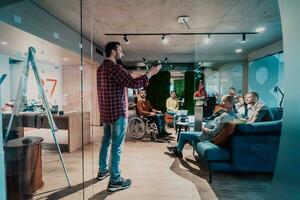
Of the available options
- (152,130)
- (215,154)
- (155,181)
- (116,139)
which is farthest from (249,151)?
(152,130)

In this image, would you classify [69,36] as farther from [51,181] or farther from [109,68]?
[51,181]

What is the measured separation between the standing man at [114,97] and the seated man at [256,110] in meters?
1.73

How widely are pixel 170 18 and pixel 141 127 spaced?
103 inches

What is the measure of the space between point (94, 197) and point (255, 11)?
340 centimetres

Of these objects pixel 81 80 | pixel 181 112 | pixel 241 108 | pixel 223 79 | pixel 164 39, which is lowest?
pixel 181 112

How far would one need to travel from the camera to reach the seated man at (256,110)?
288 cm

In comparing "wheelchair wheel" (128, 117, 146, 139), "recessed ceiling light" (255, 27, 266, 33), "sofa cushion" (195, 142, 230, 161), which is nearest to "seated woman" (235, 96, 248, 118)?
"sofa cushion" (195, 142, 230, 161)

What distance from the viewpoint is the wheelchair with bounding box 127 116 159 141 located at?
4.87 m

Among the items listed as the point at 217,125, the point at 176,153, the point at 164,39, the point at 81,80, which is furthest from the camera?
the point at 164,39

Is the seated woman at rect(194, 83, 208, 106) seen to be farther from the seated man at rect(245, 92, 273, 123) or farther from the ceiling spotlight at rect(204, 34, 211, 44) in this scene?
the seated man at rect(245, 92, 273, 123)

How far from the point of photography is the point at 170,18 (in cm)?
340

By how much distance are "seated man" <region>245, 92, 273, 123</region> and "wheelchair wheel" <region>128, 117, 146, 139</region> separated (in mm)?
2439

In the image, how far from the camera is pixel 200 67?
5.53 metres

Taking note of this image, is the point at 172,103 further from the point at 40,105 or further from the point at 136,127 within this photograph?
the point at 40,105
